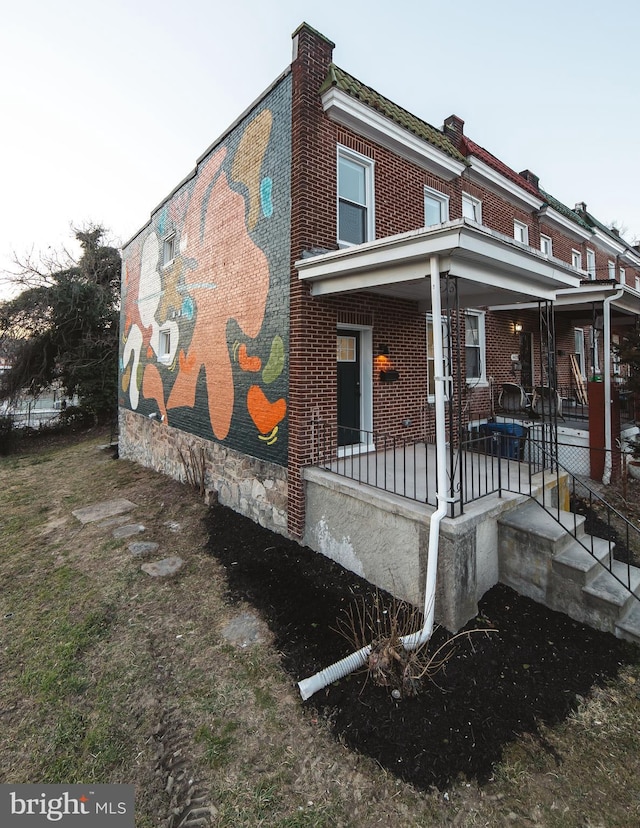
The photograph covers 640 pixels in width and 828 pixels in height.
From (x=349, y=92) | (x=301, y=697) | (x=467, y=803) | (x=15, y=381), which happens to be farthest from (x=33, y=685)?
(x=15, y=381)

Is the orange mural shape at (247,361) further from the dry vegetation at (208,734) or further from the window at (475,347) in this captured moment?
the window at (475,347)

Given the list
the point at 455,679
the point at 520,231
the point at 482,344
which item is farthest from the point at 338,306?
the point at 520,231

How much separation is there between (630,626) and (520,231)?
12161 mm

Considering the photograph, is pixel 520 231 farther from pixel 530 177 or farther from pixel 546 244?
pixel 530 177

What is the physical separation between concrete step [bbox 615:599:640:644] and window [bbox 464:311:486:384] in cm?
670

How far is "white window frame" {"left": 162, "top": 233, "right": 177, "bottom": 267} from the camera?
11.8 metres

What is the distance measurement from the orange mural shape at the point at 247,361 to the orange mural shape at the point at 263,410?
370 millimetres

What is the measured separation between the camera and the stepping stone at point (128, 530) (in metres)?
7.34

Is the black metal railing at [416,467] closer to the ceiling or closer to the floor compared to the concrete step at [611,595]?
closer to the ceiling

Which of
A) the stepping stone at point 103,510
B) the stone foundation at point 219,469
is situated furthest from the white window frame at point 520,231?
the stepping stone at point 103,510

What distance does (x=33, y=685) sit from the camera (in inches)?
150

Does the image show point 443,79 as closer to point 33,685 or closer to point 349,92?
point 349,92

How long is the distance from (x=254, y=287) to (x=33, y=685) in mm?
6472

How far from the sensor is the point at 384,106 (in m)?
7.69
